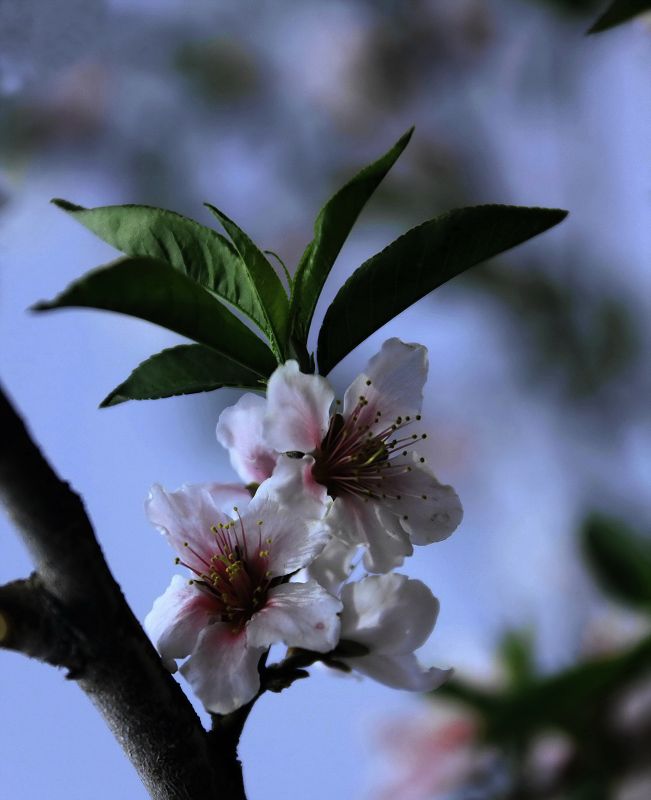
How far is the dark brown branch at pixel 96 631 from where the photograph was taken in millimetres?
349

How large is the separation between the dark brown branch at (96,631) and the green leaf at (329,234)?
15 cm

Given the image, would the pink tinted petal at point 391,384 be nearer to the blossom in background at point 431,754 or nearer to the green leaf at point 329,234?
the green leaf at point 329,234

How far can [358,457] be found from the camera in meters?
0.48

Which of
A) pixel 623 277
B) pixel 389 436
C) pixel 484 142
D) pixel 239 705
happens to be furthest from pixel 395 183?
pixel 239 705

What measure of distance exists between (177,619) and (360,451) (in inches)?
4.8

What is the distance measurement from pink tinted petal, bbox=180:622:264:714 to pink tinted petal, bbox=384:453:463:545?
96 millimetres

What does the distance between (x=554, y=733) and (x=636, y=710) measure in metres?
0.07

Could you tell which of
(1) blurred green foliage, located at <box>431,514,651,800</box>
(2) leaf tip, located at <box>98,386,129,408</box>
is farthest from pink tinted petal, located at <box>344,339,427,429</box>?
(1) blurred green foliage, located at <box>431,514,651,800</box>

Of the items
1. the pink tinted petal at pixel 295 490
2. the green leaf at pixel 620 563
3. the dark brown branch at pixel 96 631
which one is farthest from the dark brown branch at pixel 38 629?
the green leaf at pixel 620 563

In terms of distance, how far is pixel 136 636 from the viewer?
368mm

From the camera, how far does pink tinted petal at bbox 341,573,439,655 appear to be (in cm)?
44

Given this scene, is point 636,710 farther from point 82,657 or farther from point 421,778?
point 82,657

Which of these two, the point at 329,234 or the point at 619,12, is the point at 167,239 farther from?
the point at 619,12

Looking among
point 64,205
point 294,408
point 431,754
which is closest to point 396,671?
point 294,408
